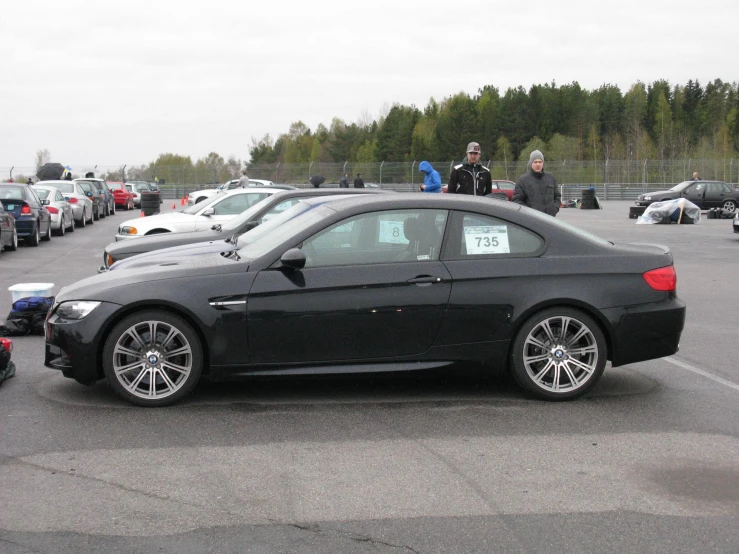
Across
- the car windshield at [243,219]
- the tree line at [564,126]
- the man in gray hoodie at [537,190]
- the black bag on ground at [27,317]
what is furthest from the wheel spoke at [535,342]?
the tree line at [564,126]

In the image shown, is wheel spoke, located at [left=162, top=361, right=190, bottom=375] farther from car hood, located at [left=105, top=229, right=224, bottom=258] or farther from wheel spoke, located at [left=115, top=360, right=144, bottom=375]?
car hood, located at [left=105, top=229, right=224, bottom=258]

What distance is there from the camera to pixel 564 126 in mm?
116000

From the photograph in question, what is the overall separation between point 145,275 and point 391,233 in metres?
1.71

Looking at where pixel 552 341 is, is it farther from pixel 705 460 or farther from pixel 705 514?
pixel 705 514

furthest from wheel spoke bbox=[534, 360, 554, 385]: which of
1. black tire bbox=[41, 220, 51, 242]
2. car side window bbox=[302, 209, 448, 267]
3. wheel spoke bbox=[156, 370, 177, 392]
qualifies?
black tire bbox=[41, 220, 51, 242]

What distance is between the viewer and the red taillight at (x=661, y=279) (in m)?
6.63

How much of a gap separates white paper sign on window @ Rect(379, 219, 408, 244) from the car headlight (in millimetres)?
1980

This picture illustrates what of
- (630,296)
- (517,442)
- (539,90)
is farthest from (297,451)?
(539,90)

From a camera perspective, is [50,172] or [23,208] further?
[50,172]

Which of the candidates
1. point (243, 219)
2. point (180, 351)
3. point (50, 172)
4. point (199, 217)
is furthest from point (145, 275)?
point (50, 172)

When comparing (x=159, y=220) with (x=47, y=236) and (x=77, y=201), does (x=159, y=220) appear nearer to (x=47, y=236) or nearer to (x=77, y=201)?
(x=47, y=236)

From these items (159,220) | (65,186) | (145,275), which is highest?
(65,186)

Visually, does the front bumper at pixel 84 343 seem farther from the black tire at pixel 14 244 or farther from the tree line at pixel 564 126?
the tree line at pixel 564 126

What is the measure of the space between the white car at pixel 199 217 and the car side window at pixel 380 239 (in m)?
9.11
